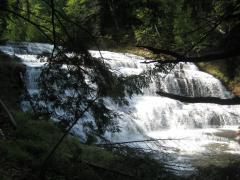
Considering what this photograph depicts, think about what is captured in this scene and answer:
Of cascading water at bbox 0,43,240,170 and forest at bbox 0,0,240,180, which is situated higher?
forest at bbox 0,0,240,180

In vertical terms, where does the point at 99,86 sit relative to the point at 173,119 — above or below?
above

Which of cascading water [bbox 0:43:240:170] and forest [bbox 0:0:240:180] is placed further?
cascading water [bbox 0:43:240:170]

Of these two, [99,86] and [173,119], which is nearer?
[99,86]

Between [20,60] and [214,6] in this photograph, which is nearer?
[214,6]

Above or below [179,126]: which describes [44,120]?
above

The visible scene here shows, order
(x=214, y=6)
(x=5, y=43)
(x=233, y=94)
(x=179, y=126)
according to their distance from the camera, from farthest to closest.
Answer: (x=233, y=94)
(x=5, y=43)
(x=179, y=126)
(x=214, y=6)

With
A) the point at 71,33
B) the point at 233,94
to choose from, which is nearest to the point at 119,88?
the point at 71,33

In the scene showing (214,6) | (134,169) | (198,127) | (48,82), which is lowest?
(198,127)

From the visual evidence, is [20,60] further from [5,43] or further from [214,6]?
[214,6]

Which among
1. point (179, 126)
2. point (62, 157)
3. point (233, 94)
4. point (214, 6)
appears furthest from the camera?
point (233, 94)

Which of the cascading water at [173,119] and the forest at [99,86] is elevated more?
the forest at [99,86]

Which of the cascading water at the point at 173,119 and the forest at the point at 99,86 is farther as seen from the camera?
the cascading water at the point at 173,119

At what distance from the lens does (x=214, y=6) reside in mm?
6777

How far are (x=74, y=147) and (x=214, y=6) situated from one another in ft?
8.89
